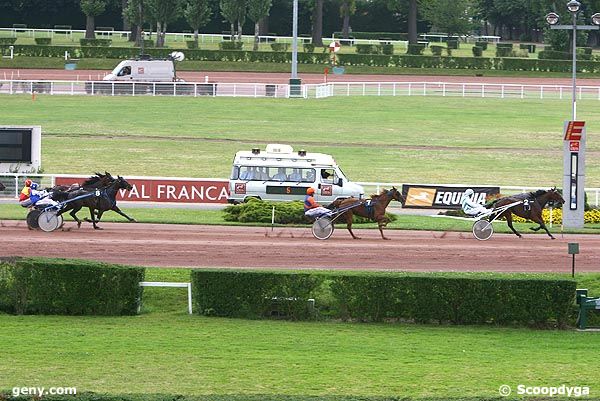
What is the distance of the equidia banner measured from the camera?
30.9m

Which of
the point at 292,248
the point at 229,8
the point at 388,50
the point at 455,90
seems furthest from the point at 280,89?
the point at 292,248

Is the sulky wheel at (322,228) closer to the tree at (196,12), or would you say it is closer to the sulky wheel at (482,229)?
the sulky wheel at (482,229)

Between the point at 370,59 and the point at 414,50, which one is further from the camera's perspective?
the point at 414,50

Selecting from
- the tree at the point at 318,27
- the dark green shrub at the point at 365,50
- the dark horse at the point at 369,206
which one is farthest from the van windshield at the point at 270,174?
the tree at the point at 318,27

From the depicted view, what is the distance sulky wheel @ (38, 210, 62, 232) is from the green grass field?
12.6 meters

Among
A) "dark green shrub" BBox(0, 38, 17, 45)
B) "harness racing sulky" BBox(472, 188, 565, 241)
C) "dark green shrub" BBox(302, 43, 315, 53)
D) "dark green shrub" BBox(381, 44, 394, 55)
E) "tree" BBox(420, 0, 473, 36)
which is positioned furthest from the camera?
"tree" BBox(420, 0, 473, 36)

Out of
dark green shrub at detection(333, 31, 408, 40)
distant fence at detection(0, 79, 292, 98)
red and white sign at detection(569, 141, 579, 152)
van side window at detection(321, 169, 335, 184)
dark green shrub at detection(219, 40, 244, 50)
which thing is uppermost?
dark green shrub at detection(333, 31, 408, 40)

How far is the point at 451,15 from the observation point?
9456 centimetres

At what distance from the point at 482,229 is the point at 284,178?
6428 millimetres

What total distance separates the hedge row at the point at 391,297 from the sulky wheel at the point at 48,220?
8.27 m

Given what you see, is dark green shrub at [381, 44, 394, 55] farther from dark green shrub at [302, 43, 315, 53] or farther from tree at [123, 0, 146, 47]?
tree at [123, 0, 146, 47]

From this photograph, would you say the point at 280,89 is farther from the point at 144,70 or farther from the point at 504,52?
the point at 504,52

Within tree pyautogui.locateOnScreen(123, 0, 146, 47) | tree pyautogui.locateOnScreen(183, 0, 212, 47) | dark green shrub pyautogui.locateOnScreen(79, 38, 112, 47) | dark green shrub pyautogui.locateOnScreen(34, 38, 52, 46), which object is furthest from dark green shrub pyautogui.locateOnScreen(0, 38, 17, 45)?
tree pyautogui.locateOnScreen(183, 0, 212, 47)

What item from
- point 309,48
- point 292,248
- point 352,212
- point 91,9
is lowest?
point 292,248
